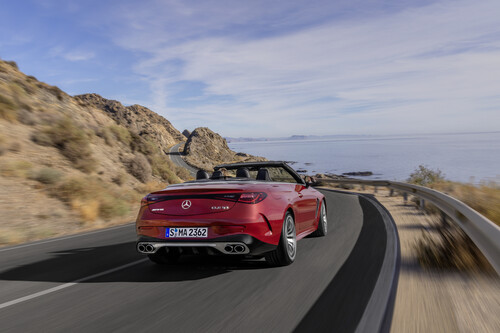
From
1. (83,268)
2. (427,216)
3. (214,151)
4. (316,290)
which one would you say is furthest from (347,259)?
(214,151)

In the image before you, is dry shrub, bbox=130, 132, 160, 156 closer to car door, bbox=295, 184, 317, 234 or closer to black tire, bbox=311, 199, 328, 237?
black tire, bbox=311, 199, 328, 237

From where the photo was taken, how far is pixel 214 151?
89.9 m

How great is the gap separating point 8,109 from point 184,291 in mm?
16513

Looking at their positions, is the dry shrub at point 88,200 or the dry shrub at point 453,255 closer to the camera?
the dry shrub at point 453,255

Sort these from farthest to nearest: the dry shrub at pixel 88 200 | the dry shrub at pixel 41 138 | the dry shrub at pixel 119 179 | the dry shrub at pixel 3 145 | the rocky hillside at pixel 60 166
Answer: the dry shrub at pixel 119 179 → the dry shrub at pixel 41 138 → the dry shrub at pixel 3 145 → the dry shrub at pixel 88 200 → the rocky hillside at pixel 60 166

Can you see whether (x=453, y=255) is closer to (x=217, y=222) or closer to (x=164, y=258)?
(x=217, y=222)

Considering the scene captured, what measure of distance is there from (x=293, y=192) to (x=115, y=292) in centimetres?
311

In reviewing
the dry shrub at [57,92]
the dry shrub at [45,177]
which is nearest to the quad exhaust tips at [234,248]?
the dry shrub at [45,177]

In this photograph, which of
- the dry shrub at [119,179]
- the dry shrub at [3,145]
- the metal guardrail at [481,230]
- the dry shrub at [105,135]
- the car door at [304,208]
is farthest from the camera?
the dry shrub at [105,135]

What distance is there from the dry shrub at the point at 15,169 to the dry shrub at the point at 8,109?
189 inches

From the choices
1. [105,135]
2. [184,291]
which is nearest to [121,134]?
[105,135]

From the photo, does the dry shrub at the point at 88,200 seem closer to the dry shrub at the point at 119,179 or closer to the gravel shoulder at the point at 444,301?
the dry shrub at the point at 119,179

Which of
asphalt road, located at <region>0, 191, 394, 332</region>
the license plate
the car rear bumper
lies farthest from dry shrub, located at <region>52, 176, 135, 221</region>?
the car rear bumper

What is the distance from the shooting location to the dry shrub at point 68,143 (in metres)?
17.0
